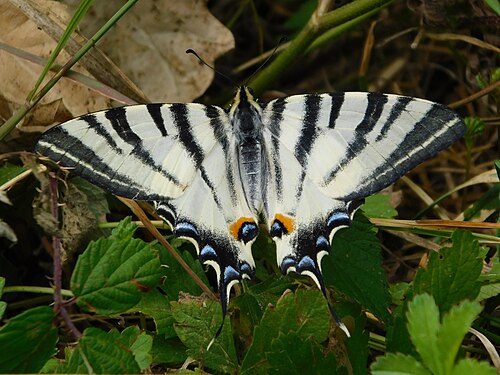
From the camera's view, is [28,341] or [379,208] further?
[379,208]

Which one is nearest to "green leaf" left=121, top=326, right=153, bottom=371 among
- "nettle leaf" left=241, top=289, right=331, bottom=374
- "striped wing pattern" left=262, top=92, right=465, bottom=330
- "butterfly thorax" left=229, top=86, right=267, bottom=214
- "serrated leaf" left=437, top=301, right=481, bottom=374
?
"nettle leaf" left=241, top=289, right=331, bottom=374

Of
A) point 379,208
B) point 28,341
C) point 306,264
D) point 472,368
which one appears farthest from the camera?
point 379,208

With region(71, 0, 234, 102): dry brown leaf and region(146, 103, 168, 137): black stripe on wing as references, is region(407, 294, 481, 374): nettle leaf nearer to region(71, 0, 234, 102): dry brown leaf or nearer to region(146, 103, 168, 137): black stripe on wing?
region(146, 103, 168, 137): black stripe on wing

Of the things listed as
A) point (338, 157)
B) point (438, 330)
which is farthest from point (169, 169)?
point (438, 330)

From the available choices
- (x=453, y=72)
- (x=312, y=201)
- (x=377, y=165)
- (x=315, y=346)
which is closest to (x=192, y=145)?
(x=312, y=201)

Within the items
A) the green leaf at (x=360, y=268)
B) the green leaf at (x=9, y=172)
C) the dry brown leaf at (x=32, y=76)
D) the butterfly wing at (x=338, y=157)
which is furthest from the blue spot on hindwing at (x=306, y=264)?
the dry brown leaf at (x=32, y=76)

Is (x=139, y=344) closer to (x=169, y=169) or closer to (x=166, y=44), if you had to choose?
(x=169, y=169)
